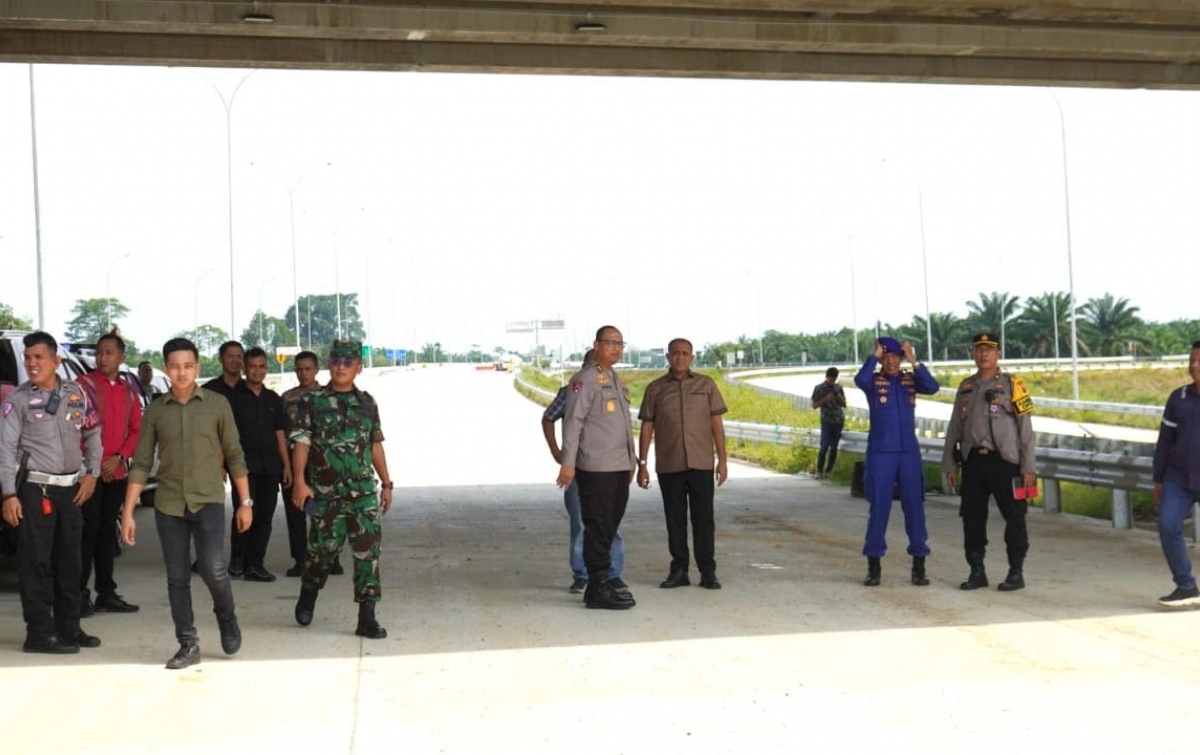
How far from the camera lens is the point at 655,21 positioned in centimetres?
1596

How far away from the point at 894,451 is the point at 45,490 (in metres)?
6.23

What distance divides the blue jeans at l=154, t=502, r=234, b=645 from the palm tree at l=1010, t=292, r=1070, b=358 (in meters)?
102

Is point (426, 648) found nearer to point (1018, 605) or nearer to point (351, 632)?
point (351, 632)

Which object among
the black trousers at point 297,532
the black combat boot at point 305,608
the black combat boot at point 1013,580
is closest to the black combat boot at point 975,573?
the black combat boot at point 1013,580

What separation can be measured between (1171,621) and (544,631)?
13.4ft

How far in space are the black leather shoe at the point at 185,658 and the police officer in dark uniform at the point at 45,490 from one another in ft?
2.97

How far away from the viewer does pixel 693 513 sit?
11438mm

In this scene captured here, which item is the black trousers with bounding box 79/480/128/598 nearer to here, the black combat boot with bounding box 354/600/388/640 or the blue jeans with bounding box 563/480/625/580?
the black combat boot with bounding box 354/600/388/640

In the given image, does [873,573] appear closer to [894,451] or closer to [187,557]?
[894,451]

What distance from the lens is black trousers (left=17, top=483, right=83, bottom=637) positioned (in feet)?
29.2

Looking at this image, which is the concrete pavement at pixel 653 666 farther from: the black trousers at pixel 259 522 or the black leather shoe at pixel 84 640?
the black trousers at pixel 259 522

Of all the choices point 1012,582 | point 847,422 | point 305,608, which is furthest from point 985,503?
point 847,422

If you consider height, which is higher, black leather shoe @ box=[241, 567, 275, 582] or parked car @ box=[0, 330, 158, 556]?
parked car @ box=[0, 330, 158, 556]

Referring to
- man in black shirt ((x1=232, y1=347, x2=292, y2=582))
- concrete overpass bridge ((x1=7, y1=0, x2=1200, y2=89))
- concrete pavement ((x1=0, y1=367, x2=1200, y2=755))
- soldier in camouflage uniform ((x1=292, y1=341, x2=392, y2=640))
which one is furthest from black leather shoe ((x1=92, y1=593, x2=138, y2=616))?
concrete overpass bridge ((x1=7, y1=0, x2=1200, y2=89))
